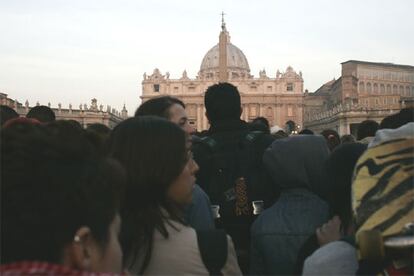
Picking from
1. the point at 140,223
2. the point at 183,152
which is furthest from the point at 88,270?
the point at 183,152

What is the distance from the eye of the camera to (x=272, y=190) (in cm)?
421

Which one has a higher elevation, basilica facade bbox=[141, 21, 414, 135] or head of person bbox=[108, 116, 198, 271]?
basilica facade bbox=[141, 21, 414, 135]

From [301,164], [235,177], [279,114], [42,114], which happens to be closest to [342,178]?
[301,164]

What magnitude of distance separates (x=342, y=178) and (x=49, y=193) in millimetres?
1563

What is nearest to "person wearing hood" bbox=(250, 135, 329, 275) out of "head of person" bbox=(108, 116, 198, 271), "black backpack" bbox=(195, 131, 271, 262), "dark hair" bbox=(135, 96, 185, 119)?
"black backpack" bbox=(195, 131, 271, 262)

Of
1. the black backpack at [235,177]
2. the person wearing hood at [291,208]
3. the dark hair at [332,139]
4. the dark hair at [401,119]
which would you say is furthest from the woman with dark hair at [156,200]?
the dark hair at [332,139]

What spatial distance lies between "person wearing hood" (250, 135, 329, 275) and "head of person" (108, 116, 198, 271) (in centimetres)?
90

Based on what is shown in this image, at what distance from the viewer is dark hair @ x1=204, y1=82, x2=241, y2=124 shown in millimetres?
4688

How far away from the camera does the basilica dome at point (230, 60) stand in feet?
345

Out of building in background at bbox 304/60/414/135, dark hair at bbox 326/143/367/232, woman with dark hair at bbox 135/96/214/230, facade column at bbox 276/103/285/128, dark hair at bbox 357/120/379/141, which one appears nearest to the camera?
dark hair at bbox 326/143/367/232

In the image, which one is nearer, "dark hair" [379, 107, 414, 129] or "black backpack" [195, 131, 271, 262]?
"black backpack" [195, 131, 271, 262]

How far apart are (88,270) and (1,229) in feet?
0.95

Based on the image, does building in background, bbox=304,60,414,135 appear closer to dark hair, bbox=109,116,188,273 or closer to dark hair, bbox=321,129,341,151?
dark hair, bbox=321,129,341,151

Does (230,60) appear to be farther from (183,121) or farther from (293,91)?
(183,121)
